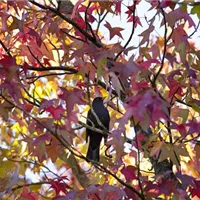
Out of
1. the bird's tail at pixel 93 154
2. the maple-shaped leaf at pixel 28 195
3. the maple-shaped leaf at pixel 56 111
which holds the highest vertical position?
the maple-shaped leaf at pixel 56 111

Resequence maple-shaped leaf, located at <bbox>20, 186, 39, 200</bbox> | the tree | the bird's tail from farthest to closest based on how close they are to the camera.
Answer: the bird's tail
maple-shaped leaf, located at <bbox>20, 186, 39, 200</bbox>
the tree

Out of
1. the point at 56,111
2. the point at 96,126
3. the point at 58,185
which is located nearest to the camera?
the point at 56,111

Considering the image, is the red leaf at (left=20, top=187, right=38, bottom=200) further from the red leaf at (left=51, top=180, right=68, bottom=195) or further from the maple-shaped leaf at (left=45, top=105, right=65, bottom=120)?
the maple-shaped leaf at (left=45, top=105, right=65, bottom=120)

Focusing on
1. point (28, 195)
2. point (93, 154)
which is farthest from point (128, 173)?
point (28, 195)

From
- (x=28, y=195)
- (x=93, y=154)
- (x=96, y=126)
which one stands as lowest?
(x=28, y=195)

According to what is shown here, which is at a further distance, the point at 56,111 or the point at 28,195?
the point at 28,195

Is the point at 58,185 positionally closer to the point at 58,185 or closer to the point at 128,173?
the point at 58,185

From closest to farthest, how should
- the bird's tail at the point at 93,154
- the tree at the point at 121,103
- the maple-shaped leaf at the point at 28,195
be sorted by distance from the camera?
the tree at the point at 121,103 → the maple-shaped leaf at the point at 28,195 → the bird's tail at the point at 93,154

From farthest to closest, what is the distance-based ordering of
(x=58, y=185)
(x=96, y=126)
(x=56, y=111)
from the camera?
(x=96, y=126) < (x=58, y=185) < (x=56, y=111)

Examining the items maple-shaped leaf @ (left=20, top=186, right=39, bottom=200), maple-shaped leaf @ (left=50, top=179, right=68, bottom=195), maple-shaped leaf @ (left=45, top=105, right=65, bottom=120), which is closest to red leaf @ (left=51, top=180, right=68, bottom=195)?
maple-shaped leaf @ (left=50, top=179, right=68, bottom=195)

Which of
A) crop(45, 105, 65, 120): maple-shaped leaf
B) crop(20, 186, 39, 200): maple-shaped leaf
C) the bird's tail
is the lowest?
crop(20, 186, 39, 200): maple-shaped leaf

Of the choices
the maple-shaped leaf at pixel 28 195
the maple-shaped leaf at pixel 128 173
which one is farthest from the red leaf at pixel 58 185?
the maple-shaped leaf at pixel 128 173

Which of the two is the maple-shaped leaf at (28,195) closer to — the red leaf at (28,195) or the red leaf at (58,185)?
the red leaf at (28,195)

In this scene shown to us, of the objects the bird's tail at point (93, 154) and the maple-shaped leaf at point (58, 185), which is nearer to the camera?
the maple-shaped leaf at point (58, 185)
